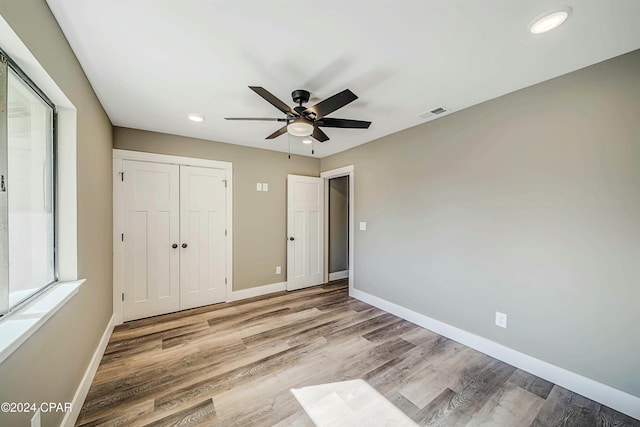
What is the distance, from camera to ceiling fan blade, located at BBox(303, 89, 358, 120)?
5.51 ft

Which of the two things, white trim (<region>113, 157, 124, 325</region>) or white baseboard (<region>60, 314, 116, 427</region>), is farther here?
white trim (<region>113, 157, 124, 325</region>)

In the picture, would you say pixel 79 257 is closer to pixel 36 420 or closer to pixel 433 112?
pixel 36 420

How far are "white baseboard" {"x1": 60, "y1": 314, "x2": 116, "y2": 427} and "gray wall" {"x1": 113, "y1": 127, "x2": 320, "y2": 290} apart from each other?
1.66 m

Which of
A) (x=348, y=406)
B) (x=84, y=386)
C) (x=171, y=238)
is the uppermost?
(x=171, y=238)

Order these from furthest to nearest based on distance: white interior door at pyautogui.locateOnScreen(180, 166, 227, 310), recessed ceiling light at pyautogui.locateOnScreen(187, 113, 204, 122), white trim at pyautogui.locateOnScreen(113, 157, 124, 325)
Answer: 1. white interior door at pyautogui.locateOnScreen(180, 166, 227, 310)
2. white trim at pyautogui.locateOnScreen(113, 157, 124, 325)
3. recessed ceiling light at pyautogui.locateOnScreen(187, 113, 204, 122)

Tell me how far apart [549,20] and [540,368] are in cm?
261

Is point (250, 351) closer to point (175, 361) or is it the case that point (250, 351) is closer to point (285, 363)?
point (285, 363)

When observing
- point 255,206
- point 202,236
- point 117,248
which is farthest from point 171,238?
point 255,206

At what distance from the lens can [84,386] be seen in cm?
175

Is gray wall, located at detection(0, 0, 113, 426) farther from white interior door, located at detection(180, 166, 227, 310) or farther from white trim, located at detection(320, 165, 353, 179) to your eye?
white trim, located at detection(320, 165, 353, 179)

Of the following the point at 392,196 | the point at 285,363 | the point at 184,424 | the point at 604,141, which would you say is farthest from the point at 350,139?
the point at 184,424

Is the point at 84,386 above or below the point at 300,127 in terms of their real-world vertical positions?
below

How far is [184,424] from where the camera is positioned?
1.56 m

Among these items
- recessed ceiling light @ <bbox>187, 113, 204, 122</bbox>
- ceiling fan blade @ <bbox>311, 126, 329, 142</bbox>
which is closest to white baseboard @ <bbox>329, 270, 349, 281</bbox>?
ceiling fan blade @ <bbox>311, 126, 329, 142</bbox>
